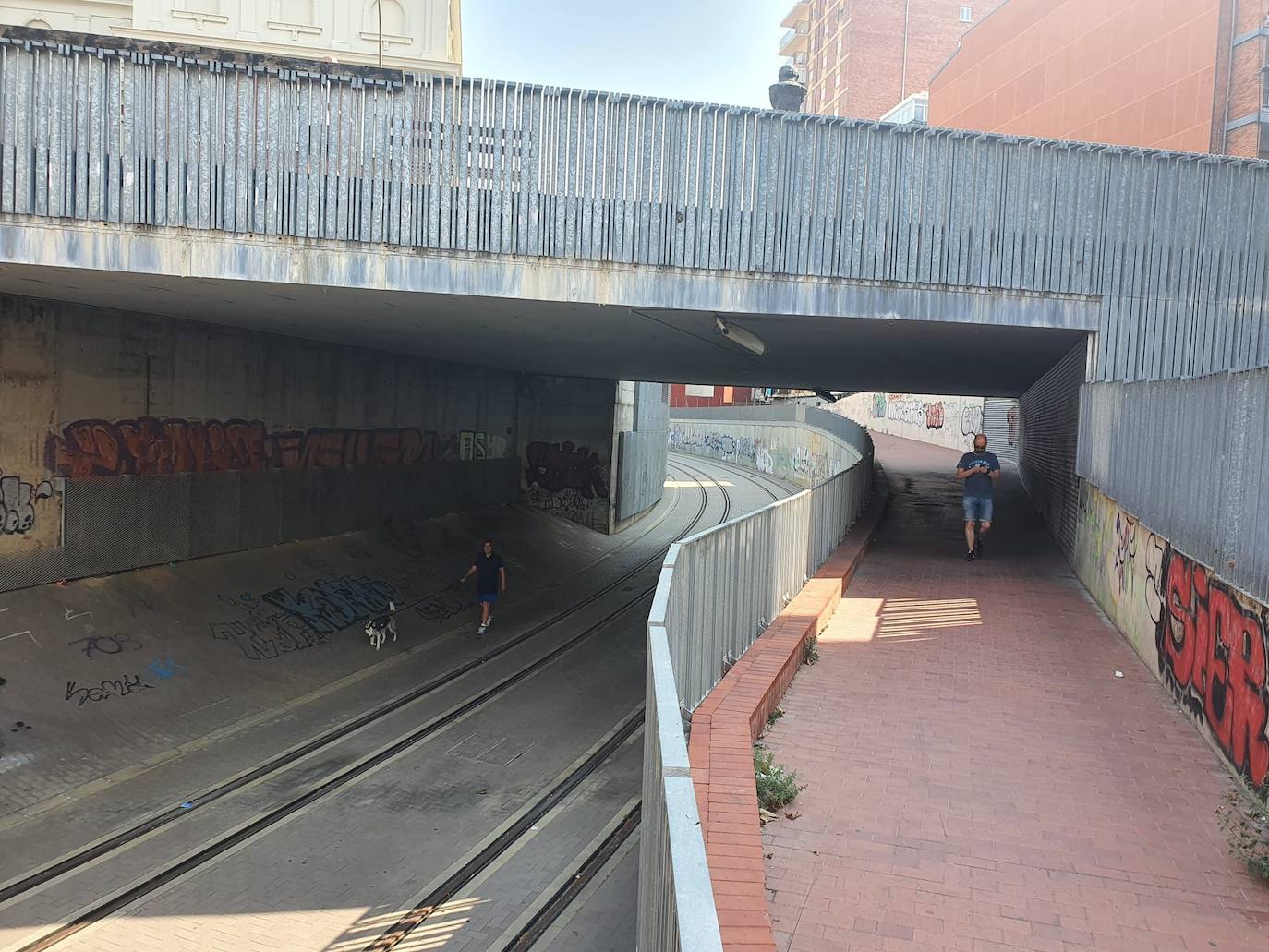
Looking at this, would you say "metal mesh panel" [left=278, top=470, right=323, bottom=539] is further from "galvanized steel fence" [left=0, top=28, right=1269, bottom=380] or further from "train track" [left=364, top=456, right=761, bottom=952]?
"train track" [left=364, top=456, right=761, bottom=952]

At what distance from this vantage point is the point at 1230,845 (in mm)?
5398

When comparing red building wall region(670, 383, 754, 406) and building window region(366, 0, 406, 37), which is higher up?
building window region(366, 0, 406, 37)

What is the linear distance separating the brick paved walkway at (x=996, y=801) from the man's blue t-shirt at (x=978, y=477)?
12.1 feet

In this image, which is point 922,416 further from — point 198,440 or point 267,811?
point 267,811

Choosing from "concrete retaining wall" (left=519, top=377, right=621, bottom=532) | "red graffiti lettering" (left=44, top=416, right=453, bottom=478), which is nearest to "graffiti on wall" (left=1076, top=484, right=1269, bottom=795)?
"red graffiti lettering" (left=44, top=416, right=453, bottom=478)

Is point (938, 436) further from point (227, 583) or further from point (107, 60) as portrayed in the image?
point (107, 60)

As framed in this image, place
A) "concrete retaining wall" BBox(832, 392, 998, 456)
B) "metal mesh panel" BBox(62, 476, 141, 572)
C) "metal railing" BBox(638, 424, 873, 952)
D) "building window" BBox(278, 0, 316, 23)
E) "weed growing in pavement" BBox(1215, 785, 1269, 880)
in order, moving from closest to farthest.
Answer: "metal railing" BBox(638, 424, 873, 952), "weed growing in pavement" BBox(1215, 785, 1269, 880), "metal mesh panel" BBox(62, 476, 141, 572), "building window" BBox(278, 0, 316, 23), "concrete retaining wall" BBox(832, 392, 998, 456)

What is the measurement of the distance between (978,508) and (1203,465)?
7.56 meters

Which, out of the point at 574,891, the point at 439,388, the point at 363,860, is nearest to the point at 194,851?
the point at 363,860

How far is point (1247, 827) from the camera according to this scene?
535 centimetres

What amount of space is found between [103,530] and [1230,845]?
1295 cm

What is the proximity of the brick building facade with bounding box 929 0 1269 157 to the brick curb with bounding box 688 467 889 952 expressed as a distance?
32495 mm

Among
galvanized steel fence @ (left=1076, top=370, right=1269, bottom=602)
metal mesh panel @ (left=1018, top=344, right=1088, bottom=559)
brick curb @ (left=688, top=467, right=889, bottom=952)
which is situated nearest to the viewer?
brick curb @ (left=688, top=467, right=889, bottom=952)

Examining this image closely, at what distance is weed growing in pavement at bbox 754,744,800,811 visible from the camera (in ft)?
19.0
